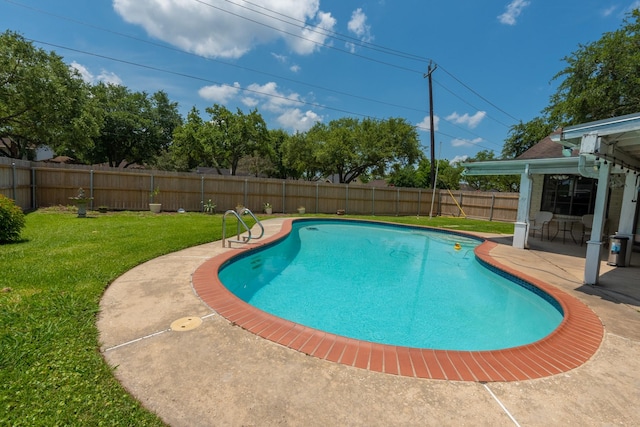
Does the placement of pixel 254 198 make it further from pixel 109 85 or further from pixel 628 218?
pixel 109 85

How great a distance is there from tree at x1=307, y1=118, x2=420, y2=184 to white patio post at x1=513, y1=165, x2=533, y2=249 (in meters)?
15.9

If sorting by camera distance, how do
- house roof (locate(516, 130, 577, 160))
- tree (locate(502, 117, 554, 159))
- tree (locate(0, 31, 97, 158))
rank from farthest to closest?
1. tree (locate(502, 117, 554, 159))
2. tree (locate(0, 31, 97, 158))
3. house roof (locate(516, 130, 577, 160))

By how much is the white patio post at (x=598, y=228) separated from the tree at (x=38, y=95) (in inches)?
811

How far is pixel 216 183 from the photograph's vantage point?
15508mm

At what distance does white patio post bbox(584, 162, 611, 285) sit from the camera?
488cm

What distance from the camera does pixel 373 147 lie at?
978 inches

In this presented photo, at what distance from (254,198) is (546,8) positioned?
1545 centimetres

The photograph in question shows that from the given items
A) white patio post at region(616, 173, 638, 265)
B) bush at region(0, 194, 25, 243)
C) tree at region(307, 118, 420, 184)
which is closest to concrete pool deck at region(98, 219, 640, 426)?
bush at region(0, 194, 25, 243)

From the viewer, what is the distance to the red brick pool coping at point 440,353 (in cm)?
241

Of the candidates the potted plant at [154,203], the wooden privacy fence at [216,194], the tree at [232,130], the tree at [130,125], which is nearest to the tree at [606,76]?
the wooden privacy fence at [216,194]

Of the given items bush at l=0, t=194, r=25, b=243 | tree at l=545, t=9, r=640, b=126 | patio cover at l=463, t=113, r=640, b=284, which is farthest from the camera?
tree at l=545, t=9, r=640, b=126

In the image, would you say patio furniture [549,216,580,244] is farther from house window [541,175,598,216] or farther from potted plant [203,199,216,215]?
potted plant [203,199,216,215]

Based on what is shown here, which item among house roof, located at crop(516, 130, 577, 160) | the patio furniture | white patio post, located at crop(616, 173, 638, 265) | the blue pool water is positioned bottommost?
the blue pool water

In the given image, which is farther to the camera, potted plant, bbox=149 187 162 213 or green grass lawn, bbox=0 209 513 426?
potted plant, bbox=149 187 162 213
